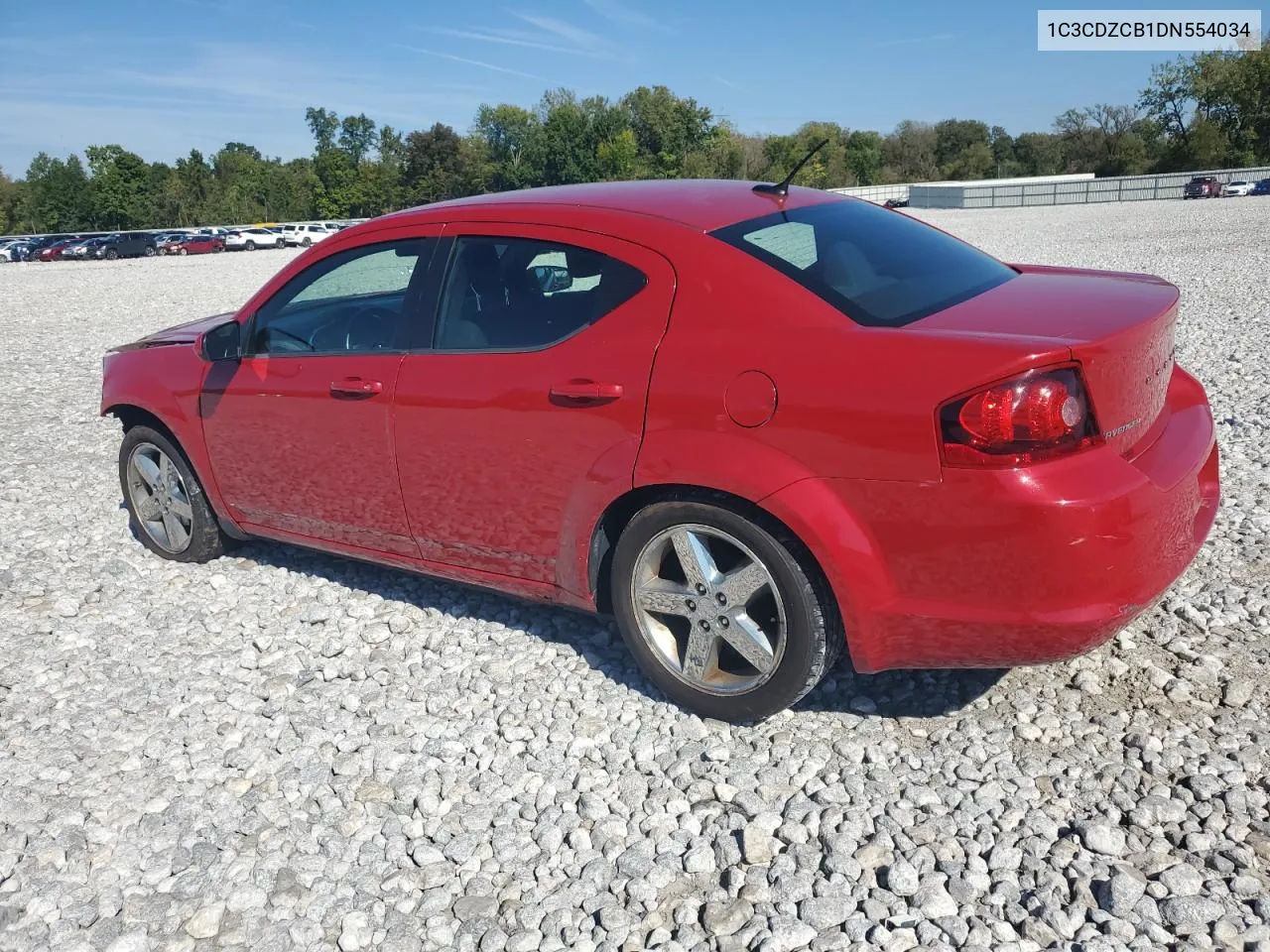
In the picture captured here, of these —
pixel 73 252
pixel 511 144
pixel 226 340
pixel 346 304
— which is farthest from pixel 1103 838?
pixel 511 144

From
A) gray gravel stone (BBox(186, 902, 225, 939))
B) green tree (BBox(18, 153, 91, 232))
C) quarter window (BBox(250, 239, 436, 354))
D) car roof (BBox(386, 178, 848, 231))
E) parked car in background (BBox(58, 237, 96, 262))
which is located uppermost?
green tree (BBox(18, 153, 91, 232))

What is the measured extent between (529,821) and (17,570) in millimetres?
3787

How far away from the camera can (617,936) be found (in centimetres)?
257

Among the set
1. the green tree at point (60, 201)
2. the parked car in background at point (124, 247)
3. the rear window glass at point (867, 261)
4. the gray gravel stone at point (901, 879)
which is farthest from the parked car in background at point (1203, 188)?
the green tree at point (60, 201)

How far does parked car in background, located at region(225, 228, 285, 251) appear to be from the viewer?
55344 millimetres

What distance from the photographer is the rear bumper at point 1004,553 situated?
273cm

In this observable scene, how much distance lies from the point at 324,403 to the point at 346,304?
0.57 m

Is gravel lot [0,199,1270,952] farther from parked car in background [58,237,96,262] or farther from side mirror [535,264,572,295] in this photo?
parked car in background [58,237,96,262]

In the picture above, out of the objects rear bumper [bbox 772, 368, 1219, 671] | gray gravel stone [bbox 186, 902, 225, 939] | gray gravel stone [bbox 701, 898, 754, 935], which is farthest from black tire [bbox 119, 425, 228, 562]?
gray gravel stone [bbox 701, 898, 754, 935]

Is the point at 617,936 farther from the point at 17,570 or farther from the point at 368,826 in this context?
the point at 17,570

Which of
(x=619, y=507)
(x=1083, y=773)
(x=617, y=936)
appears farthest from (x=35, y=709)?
(x=1083, y=773)

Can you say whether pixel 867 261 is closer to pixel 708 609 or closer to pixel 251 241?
pixel 708 609

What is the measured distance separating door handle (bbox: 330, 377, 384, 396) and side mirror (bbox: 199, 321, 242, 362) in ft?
2.35

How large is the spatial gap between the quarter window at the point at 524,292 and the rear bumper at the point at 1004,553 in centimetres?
101
